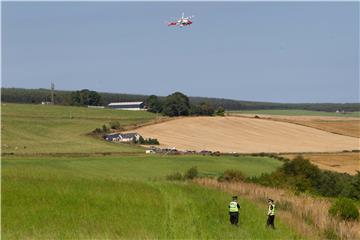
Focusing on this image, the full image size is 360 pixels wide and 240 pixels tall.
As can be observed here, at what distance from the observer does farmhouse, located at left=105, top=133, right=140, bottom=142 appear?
82.1 metres

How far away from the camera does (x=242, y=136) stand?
95125mm

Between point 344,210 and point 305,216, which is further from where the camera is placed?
point 344,210

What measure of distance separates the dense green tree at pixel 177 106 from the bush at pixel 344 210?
272ft

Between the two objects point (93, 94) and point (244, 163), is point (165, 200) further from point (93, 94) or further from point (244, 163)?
point (93, 94)

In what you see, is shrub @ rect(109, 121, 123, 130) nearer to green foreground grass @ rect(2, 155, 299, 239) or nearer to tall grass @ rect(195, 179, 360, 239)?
tall grass @ rect(195, 179, 360, 239)

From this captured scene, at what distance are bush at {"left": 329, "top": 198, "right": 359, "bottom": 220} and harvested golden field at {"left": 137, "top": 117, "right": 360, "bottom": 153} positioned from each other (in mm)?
45342

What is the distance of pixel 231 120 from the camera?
10800 cm

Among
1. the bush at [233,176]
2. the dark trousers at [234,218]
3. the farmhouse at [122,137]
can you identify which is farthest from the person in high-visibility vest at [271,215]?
the farmhouse at [122,137]

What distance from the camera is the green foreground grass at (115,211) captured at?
857 inches

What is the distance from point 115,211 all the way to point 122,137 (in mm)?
55840

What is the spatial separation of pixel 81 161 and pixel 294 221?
35.0 metres

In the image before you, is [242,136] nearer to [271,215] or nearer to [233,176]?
[233,176]

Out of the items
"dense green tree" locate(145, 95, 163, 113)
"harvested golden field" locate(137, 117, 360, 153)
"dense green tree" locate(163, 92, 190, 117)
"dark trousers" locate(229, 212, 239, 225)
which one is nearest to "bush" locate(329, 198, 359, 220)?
"dark trousers" locate(229, 212, 239, 225)

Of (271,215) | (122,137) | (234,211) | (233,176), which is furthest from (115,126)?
(271,215)
